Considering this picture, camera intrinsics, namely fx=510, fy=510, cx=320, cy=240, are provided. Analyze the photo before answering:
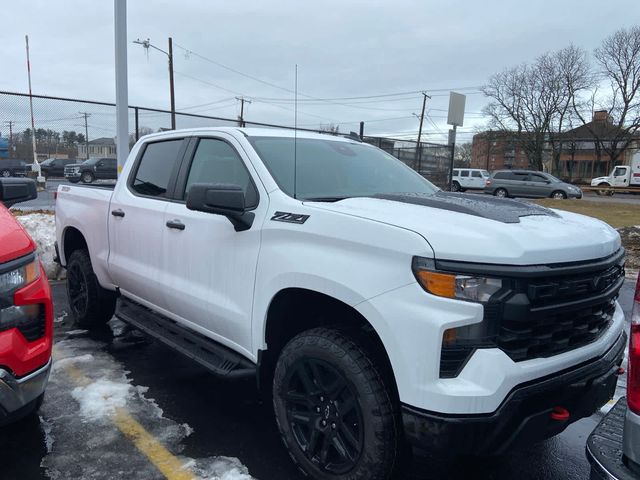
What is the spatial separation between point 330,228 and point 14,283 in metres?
1.63

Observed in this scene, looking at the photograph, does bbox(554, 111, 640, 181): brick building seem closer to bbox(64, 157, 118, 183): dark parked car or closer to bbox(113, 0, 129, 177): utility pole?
bbox(64, 157, 118, 183): dark parked car

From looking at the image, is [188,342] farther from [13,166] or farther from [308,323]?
[13,166]

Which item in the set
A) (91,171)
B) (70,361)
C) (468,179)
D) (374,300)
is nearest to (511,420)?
(374,300)

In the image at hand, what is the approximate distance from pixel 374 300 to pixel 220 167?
1756mm

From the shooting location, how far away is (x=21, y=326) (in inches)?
102

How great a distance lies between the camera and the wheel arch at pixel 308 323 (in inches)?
97.1

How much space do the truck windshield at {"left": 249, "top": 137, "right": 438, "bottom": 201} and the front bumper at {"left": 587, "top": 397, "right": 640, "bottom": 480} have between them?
5.88 ft

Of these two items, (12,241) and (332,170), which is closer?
(12,241)

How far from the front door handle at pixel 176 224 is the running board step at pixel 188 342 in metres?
0.76

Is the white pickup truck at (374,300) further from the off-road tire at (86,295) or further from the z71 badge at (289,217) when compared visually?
A: the off-road tire at (86,295)

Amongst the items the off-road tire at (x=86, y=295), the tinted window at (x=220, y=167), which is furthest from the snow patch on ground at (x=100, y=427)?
the tinted window at (x=220, y=167)

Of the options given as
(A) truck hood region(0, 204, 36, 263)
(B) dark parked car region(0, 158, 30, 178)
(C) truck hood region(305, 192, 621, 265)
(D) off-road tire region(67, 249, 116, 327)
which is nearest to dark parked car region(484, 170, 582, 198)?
(B) dark parked car region(0, 158, 30, 178)

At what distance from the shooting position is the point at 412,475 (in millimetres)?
2883

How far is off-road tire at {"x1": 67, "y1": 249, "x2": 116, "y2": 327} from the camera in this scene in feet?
16.0
